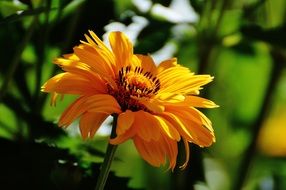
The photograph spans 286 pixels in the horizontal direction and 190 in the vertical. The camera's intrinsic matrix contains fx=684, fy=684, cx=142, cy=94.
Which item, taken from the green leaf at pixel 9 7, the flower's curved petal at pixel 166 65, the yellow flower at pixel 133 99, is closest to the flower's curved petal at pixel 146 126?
the yellow flower at pixel 133 99

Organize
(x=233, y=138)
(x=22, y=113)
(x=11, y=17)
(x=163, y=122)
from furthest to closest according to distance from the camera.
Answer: (x=233, y=138) < (x=22, y=113) < (x=11, y=17) < (x=163, y=122)

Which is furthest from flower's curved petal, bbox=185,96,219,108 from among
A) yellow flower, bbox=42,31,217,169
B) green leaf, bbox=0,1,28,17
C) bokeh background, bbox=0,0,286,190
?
green leaf, bbox=0,1,28,17

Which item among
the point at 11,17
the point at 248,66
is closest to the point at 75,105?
the point at 11,17

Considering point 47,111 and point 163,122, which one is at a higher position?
point 47,111

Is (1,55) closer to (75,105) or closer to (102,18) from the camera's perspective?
(102,18)

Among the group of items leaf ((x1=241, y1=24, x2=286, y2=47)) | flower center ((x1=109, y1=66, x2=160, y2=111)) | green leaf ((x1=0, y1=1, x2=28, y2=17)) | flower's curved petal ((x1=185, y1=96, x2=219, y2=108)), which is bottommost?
flower's curved petal ((x1=185, y1=96, x2=219, y2=108))

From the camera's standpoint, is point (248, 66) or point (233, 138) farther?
point (248, 66)

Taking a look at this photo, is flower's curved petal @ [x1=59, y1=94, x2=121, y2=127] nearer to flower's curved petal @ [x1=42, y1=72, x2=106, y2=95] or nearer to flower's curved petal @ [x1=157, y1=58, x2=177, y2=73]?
flower's curved petal @ [x1=42, y1=72, x2=106, y2=95]

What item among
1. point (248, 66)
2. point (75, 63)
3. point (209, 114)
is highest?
point (248, 66)
